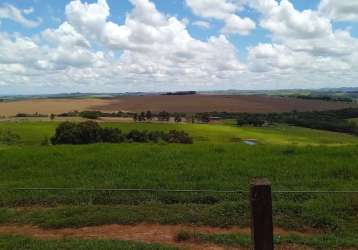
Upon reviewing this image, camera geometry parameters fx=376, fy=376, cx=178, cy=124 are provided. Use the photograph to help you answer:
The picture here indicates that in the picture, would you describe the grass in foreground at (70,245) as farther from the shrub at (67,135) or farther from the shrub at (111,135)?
the shrub at (67,135)

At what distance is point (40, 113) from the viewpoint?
296 ft

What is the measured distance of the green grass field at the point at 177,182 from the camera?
835 centimetres

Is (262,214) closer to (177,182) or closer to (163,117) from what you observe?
(177,182)

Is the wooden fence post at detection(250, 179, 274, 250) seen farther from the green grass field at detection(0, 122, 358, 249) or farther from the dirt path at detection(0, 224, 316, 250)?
the green grass field at detection(0, 122, 358, 249)

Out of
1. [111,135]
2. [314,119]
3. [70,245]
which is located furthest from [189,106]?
[70,245]

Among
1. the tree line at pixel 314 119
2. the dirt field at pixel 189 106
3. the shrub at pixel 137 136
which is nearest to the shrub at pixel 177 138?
the shrub at pixel 137 136

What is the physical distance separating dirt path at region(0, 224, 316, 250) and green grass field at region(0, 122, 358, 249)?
0.22 meters

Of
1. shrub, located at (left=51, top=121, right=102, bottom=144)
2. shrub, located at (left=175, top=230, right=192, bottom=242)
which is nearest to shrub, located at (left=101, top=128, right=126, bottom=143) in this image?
shrub, located at (left=51, top=121, right=102, bottom=144)

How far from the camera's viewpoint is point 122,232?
783 centimetres

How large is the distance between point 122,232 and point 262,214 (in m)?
4.35

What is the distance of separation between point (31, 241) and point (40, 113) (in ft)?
291

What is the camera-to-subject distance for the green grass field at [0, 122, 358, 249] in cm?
835

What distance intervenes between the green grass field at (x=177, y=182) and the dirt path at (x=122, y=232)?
0.22 m

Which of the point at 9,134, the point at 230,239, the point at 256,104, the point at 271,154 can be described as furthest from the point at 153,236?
the point at 256,104
